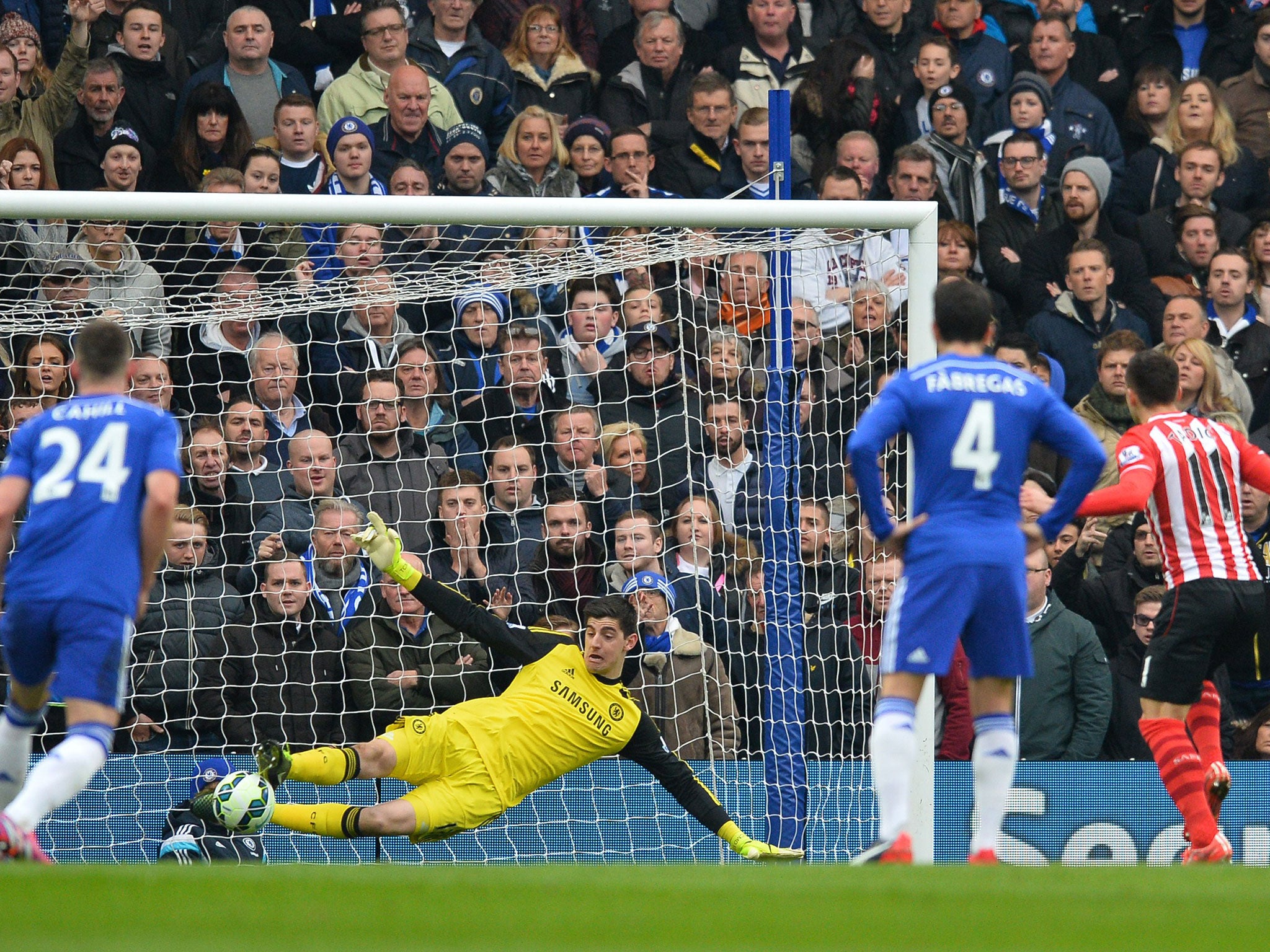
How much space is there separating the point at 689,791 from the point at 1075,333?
4005 mm

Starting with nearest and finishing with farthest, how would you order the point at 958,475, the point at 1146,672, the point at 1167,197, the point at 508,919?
the point at 508,919 → the point at 958,475 → the point at 1146,672 → the point at 1167,197

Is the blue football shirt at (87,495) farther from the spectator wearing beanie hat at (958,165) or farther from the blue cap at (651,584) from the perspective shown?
the spectator wearing beanie hat at (958,165)

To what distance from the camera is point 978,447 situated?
5469 millimetres

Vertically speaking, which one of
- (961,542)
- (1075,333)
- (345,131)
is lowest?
(961,542)

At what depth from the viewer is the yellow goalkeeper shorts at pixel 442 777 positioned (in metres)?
8.07

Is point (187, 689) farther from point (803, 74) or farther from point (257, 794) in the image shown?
point (803, 74)

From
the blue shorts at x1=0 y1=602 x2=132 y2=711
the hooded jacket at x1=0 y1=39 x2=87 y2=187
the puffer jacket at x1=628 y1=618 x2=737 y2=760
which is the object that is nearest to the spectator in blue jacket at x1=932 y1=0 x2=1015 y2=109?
the puffer jacket at x1=628 y1=618 x2=737 y2=760

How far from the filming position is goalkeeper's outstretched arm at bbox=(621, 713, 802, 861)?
7879 mm

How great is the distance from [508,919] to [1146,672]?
410 centimetres

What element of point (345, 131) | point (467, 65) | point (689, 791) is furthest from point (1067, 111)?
point (689, 791)

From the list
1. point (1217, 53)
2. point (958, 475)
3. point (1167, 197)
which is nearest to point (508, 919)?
point (958, 475)

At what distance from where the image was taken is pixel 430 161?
10.4 m

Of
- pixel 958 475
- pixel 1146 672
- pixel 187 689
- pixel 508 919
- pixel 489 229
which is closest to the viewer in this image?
pixel 508 919

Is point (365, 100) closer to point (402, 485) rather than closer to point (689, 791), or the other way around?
point (402, 485)
